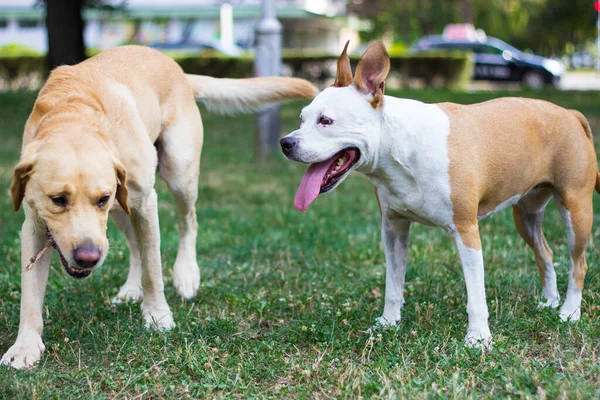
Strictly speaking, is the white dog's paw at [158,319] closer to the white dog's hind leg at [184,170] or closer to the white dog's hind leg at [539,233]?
the white dog's hind leg at [184,170]

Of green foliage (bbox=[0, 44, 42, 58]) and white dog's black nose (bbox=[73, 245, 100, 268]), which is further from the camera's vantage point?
green foliage (bbox=[0, 44, 42, 58])

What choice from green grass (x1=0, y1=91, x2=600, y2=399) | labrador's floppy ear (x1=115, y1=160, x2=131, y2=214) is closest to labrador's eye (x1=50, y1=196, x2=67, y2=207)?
labrador's floppy ear (x1=115, y1=160, x2=131, y2=214)

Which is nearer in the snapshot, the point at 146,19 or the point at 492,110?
the point at 492,110

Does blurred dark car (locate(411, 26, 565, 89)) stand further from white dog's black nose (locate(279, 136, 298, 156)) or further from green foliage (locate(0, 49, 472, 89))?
white dog's black nose (locate(279, 136, 298, 156))

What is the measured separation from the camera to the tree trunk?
14.7 meters

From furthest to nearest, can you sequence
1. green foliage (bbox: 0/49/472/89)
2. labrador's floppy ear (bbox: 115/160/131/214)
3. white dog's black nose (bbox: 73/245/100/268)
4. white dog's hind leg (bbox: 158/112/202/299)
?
1. green foliage (bbox: 0/49/472/89)
2. white dog's hind leg (bbox: 158/112/202/299)
3. labrador's floppy ear (bbox: 115/160/131/214)
4. white dog's black nose (bbox: 73/245/100/268)

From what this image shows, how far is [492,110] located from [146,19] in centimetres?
4484

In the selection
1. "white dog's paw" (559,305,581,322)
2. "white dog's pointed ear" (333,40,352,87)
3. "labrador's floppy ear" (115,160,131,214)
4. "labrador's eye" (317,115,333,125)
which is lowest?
"white dog's paw" (559,305,581,322)

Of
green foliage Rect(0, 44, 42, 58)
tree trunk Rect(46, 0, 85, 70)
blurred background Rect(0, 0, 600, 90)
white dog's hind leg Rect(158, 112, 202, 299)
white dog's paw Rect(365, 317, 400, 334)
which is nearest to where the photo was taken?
white dog's paw Rect(365, 317, 400, 334)

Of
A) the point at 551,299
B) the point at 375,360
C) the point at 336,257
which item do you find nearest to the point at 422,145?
the point at 375,360

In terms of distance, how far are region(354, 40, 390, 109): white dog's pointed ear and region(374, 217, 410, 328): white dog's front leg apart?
0.78m

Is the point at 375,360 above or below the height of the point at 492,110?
below

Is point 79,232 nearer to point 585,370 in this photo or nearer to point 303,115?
point 303,115

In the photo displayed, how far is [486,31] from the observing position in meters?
48.6
